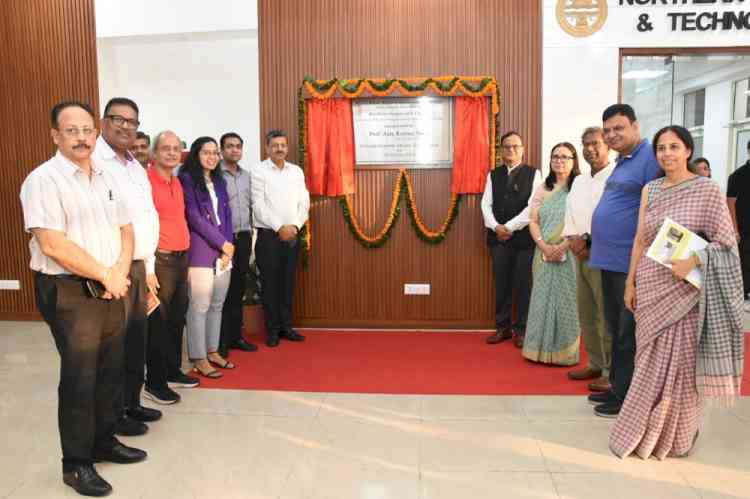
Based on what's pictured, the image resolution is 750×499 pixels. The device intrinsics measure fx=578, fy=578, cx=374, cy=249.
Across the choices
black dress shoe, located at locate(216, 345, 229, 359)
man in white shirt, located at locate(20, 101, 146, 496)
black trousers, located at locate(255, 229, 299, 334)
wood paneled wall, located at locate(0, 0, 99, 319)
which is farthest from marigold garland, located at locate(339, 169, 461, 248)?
man in white shirt, located at locate(20, 101, 146, 496)

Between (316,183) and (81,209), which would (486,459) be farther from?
(316,183)

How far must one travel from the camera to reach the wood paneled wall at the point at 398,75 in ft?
17.0

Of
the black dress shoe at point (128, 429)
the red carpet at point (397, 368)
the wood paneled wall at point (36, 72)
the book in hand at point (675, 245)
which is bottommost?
the red carpet at point (397, 368)

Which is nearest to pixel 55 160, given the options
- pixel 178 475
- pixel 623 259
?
pixel 178 475

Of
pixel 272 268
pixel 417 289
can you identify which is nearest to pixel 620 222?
pixel 417 289

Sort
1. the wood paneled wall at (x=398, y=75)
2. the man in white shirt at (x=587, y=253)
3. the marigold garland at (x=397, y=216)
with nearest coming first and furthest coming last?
1. the man in white shirt at (x=587, y=253)
2. the wood paneled wall at (x=398, y=75)
3. the marigold garland at (x=397, y=216)

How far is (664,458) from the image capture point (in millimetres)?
2676

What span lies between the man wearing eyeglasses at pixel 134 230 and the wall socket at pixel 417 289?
2.69 meters

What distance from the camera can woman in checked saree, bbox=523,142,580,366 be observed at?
13.4 ft

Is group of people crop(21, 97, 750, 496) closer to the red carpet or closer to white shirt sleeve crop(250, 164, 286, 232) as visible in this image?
white shirt sleeve crop(250, 164, 286, 232)

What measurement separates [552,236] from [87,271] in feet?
9.96

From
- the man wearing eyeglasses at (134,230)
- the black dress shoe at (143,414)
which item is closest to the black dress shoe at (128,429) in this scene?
the man wearing eyeglasses at (134,230)

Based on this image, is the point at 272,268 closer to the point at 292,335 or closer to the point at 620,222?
the point at 292,335

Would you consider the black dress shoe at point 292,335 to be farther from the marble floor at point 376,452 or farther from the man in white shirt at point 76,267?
the man in white shirt at point 76,267
